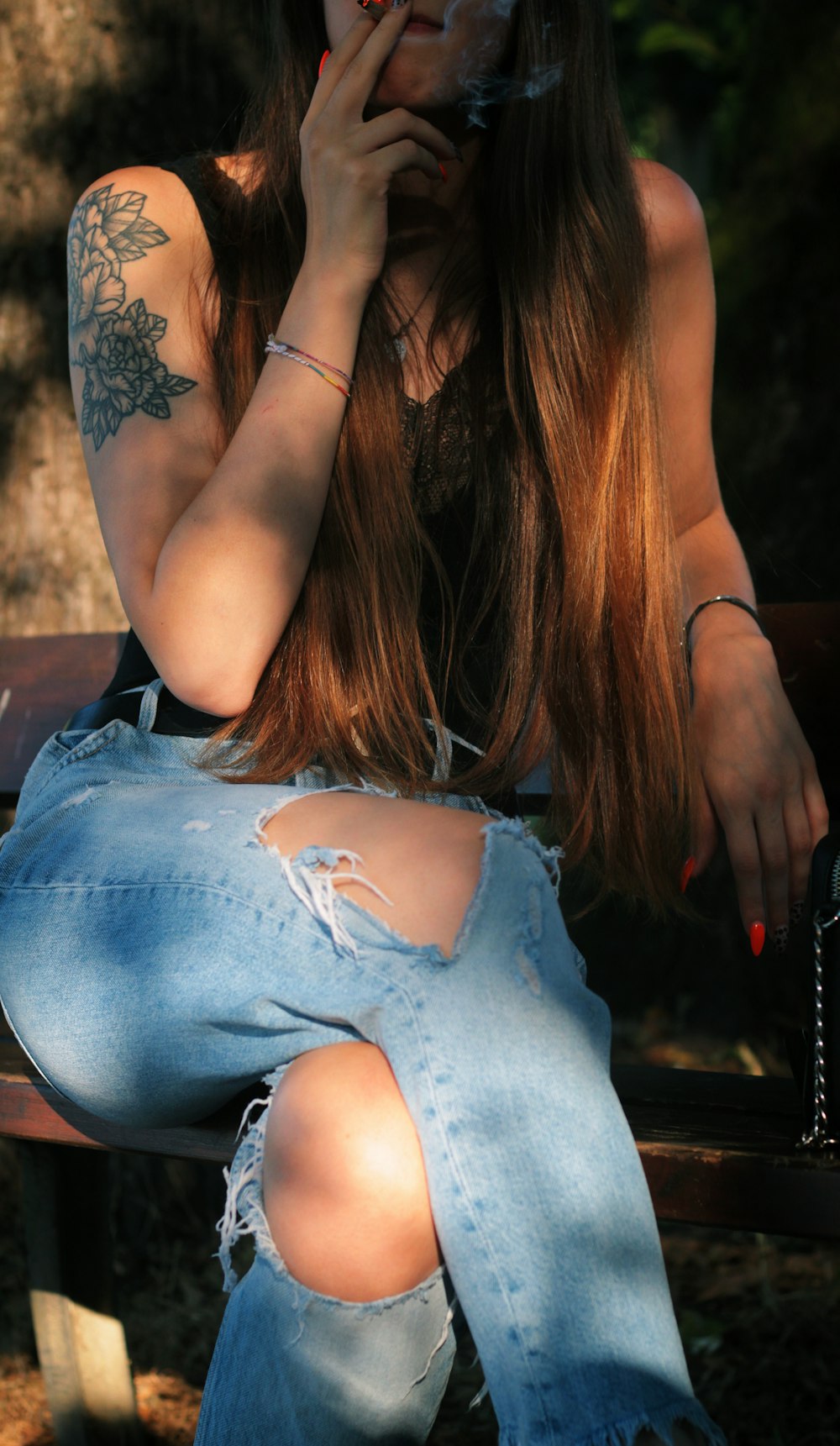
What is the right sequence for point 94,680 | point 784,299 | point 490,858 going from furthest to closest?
point 784,299 < point 94,680 < point 490,858

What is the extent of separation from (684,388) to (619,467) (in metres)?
0.34

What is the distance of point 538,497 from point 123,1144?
1.00 meters

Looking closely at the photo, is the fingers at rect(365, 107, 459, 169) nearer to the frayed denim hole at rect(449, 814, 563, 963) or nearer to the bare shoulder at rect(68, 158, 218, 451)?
the bare shoulder at rect(68, 158, 218, 451)

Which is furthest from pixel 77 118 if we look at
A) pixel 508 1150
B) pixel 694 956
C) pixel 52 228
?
pixel 694 956

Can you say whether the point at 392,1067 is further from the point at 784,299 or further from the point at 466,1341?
the point at 784,299

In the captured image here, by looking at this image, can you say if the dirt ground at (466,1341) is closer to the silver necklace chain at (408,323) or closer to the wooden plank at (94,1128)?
the wooden plank at (94,1128)

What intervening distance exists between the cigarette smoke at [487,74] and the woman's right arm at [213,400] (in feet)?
0.39

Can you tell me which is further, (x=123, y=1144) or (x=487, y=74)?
(x=487, y=74)

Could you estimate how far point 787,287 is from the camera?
4223 millimetres

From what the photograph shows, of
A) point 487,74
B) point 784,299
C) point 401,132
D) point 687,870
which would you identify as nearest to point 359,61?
point 401,132

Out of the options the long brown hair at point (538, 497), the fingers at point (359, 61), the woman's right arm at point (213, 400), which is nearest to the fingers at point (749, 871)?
the long brown hair at point (538, 497)

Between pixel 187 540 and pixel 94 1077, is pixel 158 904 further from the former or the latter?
pixel 187 540

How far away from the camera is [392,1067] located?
4.08 ft

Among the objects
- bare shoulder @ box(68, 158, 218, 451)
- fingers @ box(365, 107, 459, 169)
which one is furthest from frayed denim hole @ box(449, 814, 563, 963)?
fingers @ box(365, 107, 459, 169)
